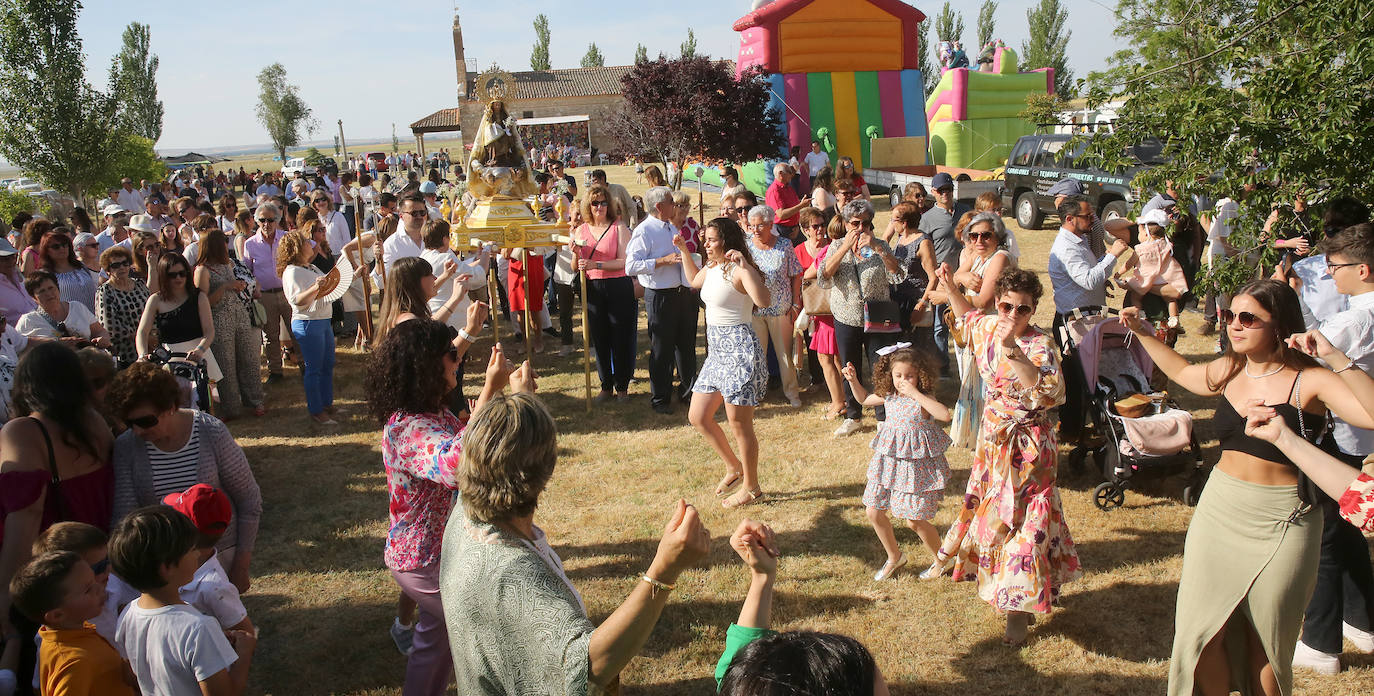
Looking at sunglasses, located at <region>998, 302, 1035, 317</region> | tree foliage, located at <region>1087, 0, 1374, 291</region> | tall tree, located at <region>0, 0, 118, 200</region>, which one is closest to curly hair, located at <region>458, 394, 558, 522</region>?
sunglasses, located at <region>998, 302, 1035, 317</region>

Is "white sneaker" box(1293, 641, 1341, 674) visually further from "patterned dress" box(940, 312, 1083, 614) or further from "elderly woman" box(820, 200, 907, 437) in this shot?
"elderly woman" box(820, 200, 907, 437)

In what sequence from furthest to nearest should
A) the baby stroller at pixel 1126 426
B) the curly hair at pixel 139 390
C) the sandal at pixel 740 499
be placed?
1. the sandal at pixel 740 499
2. the baby stroller at pixel 1126 426
3. the curly hair at pixel 139 390

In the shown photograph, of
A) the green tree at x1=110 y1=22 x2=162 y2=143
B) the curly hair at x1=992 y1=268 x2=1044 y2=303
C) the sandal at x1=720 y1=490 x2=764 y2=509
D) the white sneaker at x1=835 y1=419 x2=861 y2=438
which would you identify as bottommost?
the sandal at x1=720 y1=490 x2=764 y2=509

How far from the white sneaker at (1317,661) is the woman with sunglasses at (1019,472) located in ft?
Result: 3.04

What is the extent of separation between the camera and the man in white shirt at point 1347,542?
11.8 feet

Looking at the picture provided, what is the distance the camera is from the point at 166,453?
339 centimetres

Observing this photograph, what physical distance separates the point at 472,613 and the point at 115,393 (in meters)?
2.06

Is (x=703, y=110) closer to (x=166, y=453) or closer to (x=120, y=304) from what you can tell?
(x=120, y=304)

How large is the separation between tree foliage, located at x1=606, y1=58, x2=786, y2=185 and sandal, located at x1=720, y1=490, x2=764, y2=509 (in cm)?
1475

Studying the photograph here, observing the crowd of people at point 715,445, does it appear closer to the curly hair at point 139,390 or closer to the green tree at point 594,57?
the curly hair at point 139,390

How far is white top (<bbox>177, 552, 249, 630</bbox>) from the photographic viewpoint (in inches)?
115

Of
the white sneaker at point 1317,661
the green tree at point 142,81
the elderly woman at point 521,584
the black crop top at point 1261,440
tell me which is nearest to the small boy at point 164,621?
the elderly woman at point 521,584

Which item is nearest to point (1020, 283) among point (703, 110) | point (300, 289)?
point (300, 289)

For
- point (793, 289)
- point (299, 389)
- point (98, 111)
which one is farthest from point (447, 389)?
point (98, 111)
